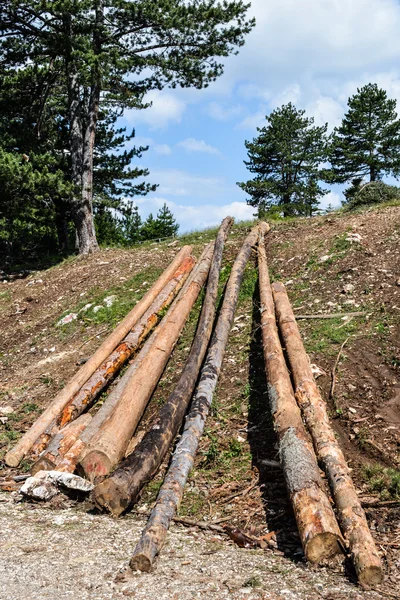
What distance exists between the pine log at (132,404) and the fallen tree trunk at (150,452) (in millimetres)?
283

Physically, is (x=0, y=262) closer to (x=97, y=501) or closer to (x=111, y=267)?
Result: (x=111, y=267)

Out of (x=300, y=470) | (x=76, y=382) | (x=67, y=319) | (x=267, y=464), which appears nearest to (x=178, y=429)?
(x=267, y=464)

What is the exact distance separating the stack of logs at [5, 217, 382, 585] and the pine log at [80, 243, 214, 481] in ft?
0.04

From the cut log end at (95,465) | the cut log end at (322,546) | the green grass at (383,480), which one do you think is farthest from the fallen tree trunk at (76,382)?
the green grass at (383,480)

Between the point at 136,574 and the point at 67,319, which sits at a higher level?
the point at 67,319

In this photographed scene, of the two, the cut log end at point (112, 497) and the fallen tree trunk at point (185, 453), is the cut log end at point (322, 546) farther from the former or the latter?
the cut log end at point (112, 497)

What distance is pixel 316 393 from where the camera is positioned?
491cm

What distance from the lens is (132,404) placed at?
17.3 feet

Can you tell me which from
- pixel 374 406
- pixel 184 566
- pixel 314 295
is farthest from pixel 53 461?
pixel 314 295

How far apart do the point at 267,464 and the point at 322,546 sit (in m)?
1.31

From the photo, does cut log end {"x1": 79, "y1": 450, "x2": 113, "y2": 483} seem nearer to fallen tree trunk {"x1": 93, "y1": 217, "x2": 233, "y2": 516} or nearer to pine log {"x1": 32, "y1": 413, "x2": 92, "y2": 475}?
fallen tree trunk {"x1": 93, "y1": 217, "x2": 233, "y2": 516}

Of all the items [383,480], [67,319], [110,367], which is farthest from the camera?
[67,319]

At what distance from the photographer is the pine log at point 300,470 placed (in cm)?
313

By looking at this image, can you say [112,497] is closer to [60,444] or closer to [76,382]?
[60,444]
